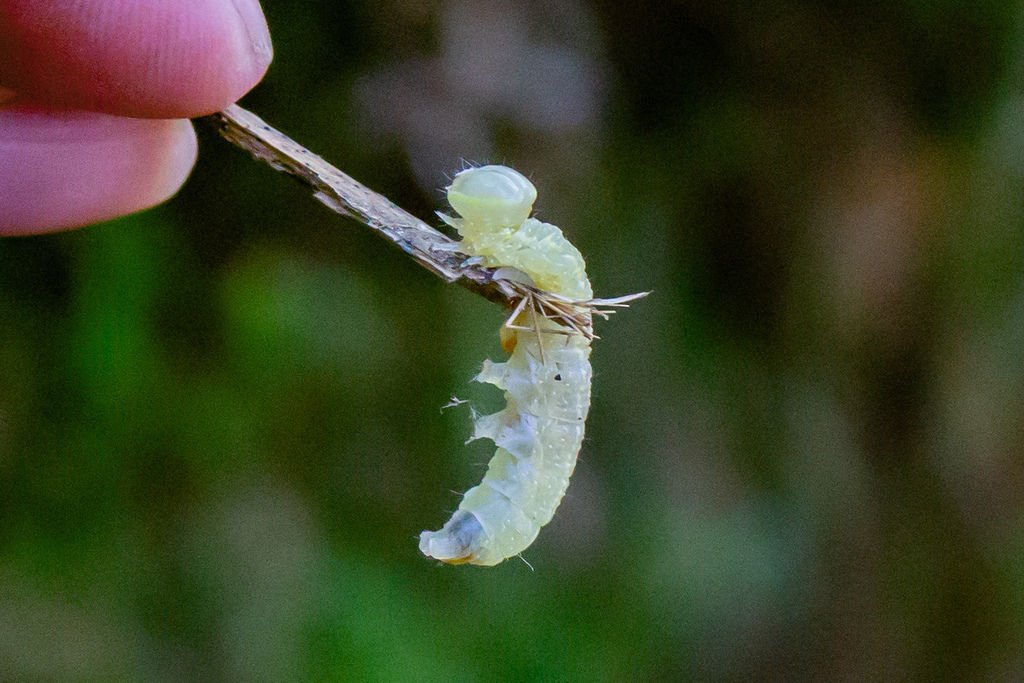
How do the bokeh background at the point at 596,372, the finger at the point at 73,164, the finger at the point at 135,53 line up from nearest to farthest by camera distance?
the finger at the point at 135,53
the finger at the point at 73,164
the bokeh background at the point at 596,372

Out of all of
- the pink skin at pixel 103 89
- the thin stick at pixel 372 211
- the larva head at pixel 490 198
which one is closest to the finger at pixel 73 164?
the pink skin at pixel 103 89

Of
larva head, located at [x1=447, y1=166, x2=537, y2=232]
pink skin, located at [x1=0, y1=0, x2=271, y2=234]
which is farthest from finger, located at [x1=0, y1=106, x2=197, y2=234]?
larva head, located at [x1=447, y1=166, x2=537, y2=232]

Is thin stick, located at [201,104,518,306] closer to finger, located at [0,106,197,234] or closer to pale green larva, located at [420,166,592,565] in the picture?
pale green larva, located at [420,166,592,565]

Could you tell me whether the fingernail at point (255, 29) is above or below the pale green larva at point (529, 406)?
above

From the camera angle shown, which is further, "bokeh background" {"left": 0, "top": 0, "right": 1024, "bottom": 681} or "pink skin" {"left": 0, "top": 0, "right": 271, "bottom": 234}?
"bokeh background" {"left": 0, "top": 0, "right": 1024, "bottom": 681}

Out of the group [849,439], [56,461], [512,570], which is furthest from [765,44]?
[56,461]

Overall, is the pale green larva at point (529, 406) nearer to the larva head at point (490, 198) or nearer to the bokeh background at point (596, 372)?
the larva head at point (490, 198)

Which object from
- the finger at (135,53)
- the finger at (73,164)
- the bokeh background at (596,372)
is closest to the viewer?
the finger at (135,53)
